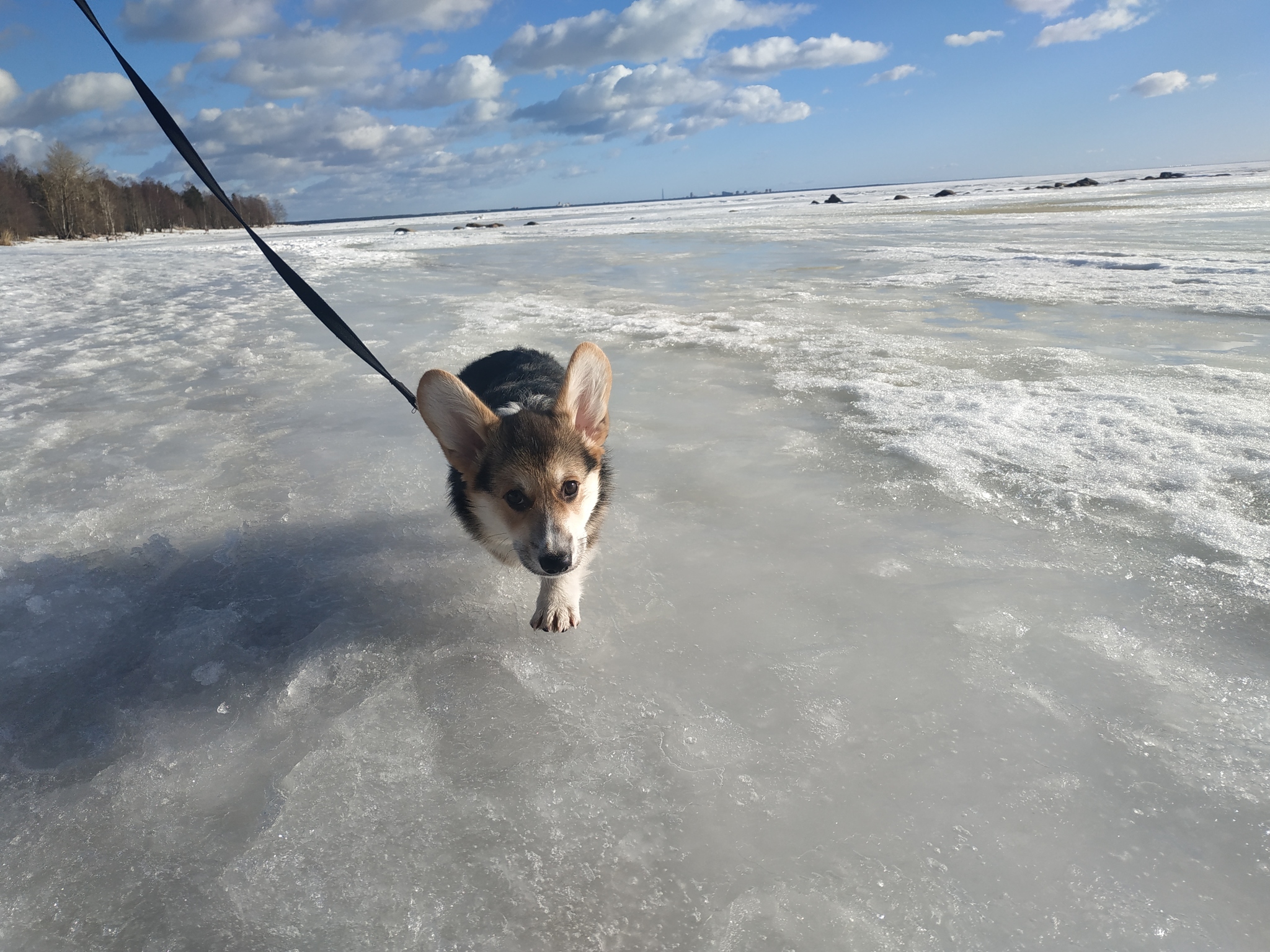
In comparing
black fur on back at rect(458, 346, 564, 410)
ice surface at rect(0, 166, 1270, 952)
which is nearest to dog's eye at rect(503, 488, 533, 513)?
ice surface at rect(0, 166, 1270, 952)

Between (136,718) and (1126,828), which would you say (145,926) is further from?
(1126,828)

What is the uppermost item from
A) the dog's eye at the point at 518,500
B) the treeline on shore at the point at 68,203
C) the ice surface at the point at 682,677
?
the treeline on shore at the point at 68,203

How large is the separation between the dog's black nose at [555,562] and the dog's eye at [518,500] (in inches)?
12.3

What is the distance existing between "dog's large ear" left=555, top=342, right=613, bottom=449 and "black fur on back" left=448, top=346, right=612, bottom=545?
0.29ft

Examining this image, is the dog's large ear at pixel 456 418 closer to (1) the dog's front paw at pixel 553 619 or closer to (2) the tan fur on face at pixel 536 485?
(2) the tan fur on face at pixel 536 485

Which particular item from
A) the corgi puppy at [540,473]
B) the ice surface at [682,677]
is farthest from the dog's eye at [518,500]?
the ice surface at [682,677]

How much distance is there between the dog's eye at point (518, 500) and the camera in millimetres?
2414

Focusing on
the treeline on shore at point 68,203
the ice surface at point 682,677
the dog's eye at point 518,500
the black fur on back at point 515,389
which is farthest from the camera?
the treeline on shore at point 68,203

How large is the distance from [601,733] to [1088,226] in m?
19.7

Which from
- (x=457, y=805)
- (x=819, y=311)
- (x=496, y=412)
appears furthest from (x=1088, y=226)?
(x=457, y=805)

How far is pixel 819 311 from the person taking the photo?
7.80m

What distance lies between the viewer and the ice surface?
1444 mm

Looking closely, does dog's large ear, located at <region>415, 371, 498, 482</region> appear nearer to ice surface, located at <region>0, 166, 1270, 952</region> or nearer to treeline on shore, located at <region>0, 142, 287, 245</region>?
ice surface, located at <region>0, 166, 1270, 952</region>

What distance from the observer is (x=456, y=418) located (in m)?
2.52
